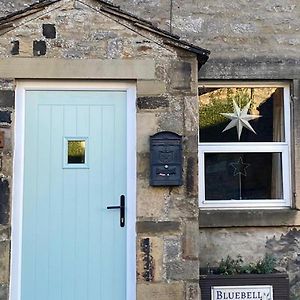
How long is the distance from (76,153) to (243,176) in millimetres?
2264

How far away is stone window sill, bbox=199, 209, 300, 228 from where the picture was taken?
599 cm

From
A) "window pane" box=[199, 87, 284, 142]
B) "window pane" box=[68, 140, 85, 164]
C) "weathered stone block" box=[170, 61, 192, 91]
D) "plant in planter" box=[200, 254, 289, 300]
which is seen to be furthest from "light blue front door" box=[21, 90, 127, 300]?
"window pane" box=[199, 87, 284, 142]

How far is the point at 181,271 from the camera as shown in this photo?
4961 millimetres

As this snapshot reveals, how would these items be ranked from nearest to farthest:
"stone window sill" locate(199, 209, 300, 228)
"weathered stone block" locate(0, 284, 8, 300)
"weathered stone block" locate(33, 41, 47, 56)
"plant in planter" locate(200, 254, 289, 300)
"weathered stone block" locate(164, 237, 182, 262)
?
1. "weathered stone block" locate(0, 284, 8, 300)
2. "weathered stone block" locate(164, 237, 182, 262)
3. "weathered stone block" locate(33, 41, 47, 56)
4. "plant in planter" locate(200, 254, 289, 300)
5. "stone window sill" locate(199, 209, 300, 228)

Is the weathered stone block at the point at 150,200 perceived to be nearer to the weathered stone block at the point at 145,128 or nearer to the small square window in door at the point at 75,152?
the weathered stone block at the point at 145,128

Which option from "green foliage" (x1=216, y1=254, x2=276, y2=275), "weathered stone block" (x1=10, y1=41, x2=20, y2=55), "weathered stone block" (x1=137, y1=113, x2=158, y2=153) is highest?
"weathered stone block" (x1=10, y1=41, x2=20, y2=55)

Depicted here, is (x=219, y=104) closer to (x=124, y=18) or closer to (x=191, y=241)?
(x=124, y=18)

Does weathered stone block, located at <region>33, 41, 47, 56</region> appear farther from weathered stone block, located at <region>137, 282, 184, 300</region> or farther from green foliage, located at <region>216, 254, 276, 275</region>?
green foliage, located at <region>216, 254, 276, 275</region>

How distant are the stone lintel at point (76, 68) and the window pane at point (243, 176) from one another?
5.43 ft

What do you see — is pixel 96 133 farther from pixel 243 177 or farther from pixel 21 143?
pixel 243 177

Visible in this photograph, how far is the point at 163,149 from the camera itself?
506 cm

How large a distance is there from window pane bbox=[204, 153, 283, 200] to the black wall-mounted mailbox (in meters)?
1.30

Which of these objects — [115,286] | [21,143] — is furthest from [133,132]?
[115,286]

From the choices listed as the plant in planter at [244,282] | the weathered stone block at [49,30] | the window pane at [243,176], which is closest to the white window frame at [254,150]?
the window pane at [243,176]
